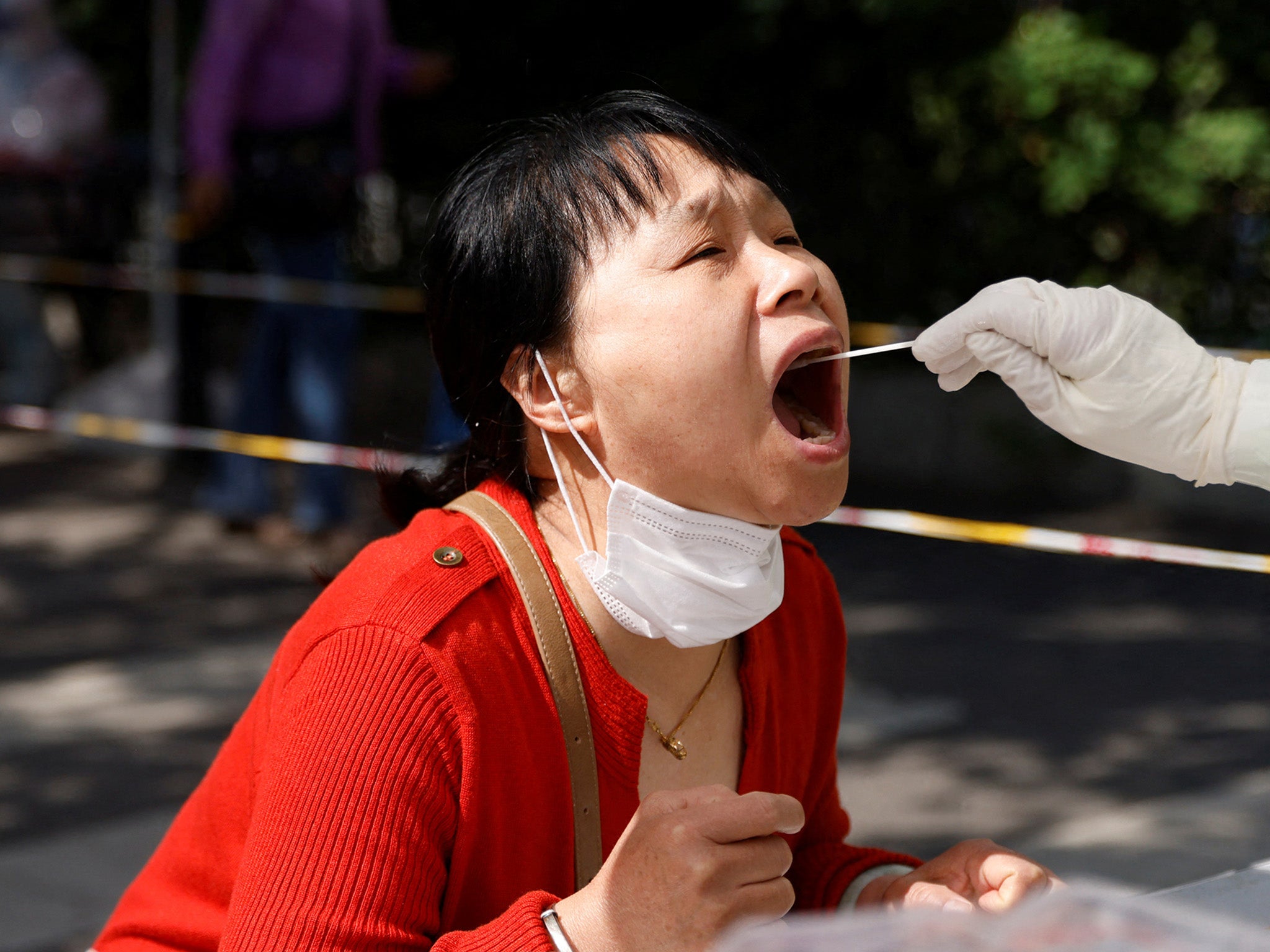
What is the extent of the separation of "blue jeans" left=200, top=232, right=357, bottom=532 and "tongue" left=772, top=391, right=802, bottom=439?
411 cm

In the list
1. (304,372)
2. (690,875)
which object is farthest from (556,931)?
(304,372)

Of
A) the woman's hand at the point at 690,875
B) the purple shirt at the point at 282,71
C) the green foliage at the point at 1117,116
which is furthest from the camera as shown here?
the green foliage at the point at 1117,116

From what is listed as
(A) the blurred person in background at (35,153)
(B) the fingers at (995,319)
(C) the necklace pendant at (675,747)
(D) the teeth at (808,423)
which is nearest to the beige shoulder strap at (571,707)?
(C) the necklace pendant at (675,747)

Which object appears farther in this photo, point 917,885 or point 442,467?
point 442,467

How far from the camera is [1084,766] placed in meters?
3.91

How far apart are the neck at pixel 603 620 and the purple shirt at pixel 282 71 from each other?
4256 millimetres

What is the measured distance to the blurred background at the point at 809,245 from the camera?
3.85 metres

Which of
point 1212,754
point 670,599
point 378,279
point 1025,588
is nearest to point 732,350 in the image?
point 670,599

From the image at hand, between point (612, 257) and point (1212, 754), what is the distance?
310 cm

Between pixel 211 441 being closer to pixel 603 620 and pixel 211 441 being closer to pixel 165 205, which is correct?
pixel 165 205

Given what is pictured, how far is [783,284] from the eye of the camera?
1.49 metres

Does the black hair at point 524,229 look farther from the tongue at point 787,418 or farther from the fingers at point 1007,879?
the fingers at point 1007,879

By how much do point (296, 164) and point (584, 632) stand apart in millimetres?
4352

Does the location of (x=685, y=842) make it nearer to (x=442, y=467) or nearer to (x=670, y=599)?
(x=670, y=599)
